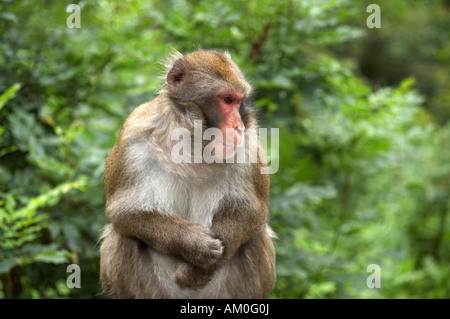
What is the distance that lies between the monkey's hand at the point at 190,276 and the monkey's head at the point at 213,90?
0.79m

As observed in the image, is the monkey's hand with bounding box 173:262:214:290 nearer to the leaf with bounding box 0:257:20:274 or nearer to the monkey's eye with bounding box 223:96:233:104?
the monkey's eye with bounding box 223:96:233:104

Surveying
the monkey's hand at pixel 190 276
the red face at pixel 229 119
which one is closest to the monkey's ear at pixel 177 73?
the red face at pixel 229 119

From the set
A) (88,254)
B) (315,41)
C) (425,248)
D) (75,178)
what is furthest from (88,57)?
(425,248)

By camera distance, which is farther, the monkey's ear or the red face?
the monkey's ear

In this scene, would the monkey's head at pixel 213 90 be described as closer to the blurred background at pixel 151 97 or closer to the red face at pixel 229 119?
the red face at pixel 229 119

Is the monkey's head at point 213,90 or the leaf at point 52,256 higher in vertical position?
the monkey's head at point 213,90

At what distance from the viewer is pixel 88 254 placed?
14.5ft

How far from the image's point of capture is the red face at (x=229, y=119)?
8.92ft

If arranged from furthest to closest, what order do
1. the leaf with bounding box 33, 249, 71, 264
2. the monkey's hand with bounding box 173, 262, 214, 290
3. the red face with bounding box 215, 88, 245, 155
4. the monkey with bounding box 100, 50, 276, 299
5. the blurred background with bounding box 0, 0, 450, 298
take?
the blurred background with bounding box 0, 0, 450, 298 < the leaf with bounding box 33, 249, 71, 264 < the monkey's hand with bounding box 173, 262, 214, 290 < the monkey with bounding box 100, 50, 276, 299 < the red face with bounding box 215, 88, 245, 155

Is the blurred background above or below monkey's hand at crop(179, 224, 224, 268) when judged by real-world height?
above

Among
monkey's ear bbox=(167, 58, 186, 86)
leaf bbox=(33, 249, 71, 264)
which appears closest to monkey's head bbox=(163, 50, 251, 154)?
monkey's ear bbox=(167, 58, 186, 86)

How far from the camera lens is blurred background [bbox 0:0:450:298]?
4340 mm

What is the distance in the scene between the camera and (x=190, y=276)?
3021mm

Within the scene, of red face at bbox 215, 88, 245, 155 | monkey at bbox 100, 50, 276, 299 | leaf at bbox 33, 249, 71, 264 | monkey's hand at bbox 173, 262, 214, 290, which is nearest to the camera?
red face at bbox 215, 88, 245, 155
